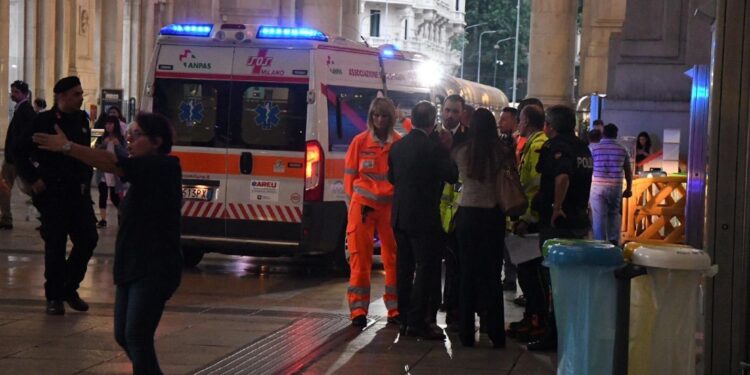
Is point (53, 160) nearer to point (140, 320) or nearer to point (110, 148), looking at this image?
point (140, 320)

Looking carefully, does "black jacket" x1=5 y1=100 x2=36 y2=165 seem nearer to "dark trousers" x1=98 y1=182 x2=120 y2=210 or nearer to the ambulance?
the ambulance

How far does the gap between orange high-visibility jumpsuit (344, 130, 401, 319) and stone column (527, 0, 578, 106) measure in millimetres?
26447

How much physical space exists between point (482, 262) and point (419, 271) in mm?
685

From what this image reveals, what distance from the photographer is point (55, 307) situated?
37.1 feet

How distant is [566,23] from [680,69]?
16.7 meters

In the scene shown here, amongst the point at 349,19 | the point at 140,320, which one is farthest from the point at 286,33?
the point at 349,19

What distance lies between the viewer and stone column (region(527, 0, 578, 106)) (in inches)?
1485

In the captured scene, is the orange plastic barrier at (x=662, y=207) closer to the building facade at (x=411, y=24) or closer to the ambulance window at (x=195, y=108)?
the ambulance window at (x=195, y=108)

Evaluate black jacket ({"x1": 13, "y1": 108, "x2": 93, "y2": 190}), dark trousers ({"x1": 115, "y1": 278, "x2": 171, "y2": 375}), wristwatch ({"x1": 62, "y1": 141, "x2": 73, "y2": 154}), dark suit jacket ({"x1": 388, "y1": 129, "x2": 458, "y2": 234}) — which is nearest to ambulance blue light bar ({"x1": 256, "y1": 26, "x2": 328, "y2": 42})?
black jacket ({"x1": 13, "y1": 108, "x2": 93, "y2": 190})

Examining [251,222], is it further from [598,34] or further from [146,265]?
[598,34]

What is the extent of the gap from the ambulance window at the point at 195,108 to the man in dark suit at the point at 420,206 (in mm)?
4423

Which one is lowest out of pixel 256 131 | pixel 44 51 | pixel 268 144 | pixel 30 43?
pixel 268 144

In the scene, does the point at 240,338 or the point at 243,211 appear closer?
the point at 240,338

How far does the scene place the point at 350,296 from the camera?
11.4m
